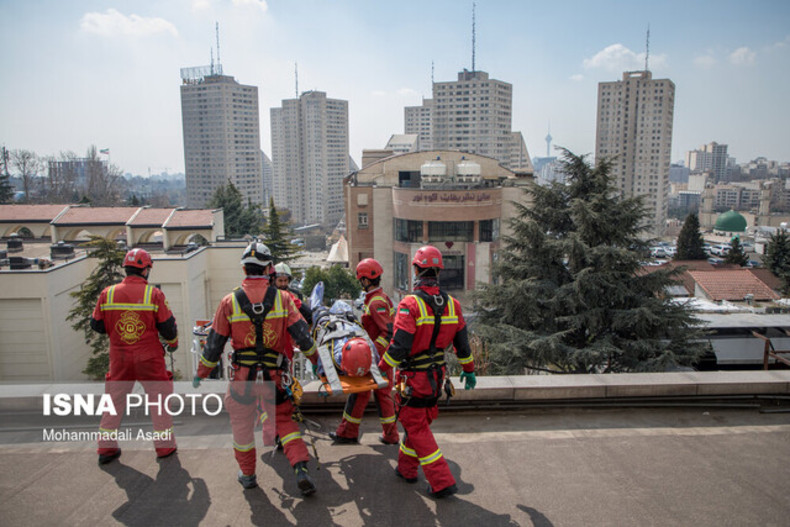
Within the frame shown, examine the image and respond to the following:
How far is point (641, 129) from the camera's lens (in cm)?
11831

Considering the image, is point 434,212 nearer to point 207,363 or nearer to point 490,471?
point 490,471

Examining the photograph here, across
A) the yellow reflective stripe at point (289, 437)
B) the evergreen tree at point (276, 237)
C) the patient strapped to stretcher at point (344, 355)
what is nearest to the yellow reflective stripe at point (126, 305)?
the patient strapped to stretcher at point (344, 355)

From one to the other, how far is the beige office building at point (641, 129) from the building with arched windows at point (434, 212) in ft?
256

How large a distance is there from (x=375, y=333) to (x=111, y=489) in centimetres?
274

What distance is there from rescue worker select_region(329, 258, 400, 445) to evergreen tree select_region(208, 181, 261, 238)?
4907cm

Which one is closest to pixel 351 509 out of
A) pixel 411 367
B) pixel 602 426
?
pixel 411 367

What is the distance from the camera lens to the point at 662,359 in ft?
36.1

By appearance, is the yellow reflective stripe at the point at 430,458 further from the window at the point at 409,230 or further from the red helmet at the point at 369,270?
the window at the point at 409,230

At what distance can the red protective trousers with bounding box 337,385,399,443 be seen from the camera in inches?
217

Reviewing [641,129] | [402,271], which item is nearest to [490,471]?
[402,271]

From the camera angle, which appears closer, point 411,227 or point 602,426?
point 602,426

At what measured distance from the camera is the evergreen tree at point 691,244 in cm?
5897

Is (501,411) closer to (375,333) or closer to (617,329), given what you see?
(375,333)

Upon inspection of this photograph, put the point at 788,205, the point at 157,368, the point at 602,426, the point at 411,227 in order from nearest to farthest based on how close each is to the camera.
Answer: the point at 157,368
the point at 602,426
the point at 411,227
the point at 788,205
